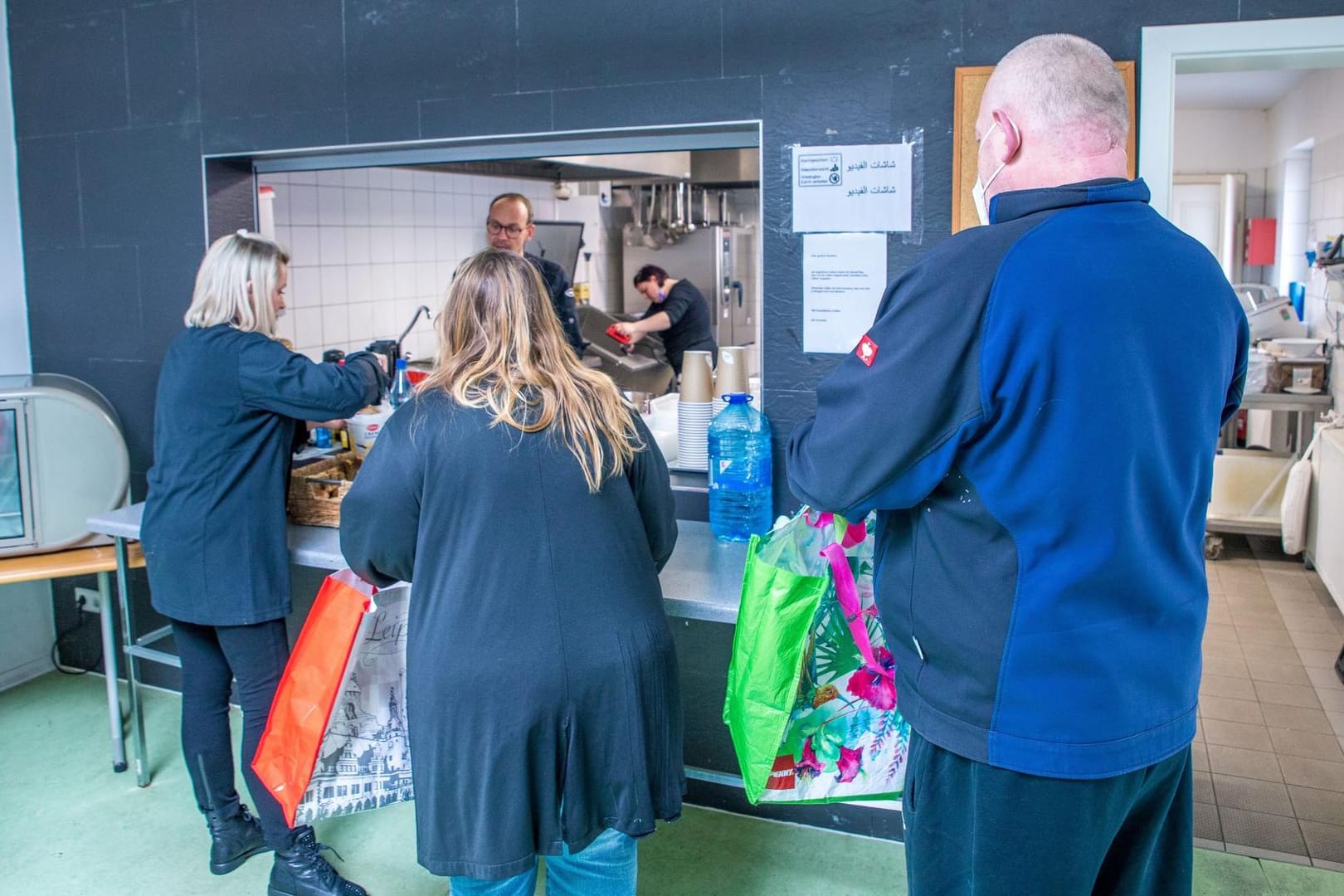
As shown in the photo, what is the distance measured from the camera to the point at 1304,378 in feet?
16.9

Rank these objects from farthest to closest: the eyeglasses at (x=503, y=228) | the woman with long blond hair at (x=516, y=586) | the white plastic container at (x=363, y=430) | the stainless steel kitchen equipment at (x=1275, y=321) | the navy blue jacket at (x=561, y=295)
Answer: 1. the stainless steel kitchen equipment at (x=1275, y=321)
2. the eyeglasses at (x=503, y=228)
3. the navy blue jacket at (x=561, y=295)
4. the white plastic container at (x=363, y=430)
5. the woman with long blond hair at (x=516, y=586)

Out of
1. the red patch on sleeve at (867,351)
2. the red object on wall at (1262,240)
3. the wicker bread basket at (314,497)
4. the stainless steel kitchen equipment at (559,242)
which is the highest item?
the red object on wall at (1262,240)

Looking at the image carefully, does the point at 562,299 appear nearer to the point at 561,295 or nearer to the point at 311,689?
the point at 561,295

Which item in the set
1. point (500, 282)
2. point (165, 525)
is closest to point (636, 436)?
point (500, 282)

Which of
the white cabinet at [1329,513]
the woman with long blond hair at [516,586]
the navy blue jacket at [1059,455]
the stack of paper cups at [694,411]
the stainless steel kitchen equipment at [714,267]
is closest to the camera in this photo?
the navy blue jacket at [1059,455]

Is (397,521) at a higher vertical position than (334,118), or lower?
lower

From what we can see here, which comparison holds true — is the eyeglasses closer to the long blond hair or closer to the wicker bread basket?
the wicker bread basket

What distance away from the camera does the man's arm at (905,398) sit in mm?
1215

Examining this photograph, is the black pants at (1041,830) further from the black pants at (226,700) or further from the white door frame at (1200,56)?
the black pants at (226,700)

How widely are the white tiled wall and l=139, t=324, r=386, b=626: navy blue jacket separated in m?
1.47

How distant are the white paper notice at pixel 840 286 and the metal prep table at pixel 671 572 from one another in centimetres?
51

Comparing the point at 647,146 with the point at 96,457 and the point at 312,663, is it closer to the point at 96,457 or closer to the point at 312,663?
the point at 312,663

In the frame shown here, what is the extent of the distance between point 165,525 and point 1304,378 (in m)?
4.93

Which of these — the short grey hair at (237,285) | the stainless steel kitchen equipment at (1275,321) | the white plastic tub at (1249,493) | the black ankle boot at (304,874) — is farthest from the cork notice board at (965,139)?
the stainless steel kitchen equipment at (1275,321)
